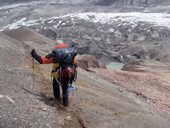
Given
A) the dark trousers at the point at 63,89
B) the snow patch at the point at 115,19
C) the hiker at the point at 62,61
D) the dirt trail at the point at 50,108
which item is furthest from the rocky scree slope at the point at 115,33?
the hiker at the point at 62,61

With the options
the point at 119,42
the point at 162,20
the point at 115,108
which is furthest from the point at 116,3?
the point at 115,108

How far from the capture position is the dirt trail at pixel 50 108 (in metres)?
9.14

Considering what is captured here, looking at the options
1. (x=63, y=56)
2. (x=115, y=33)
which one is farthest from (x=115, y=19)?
(x=63, y=56)

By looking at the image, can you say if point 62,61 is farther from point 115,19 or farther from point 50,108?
point 115,19

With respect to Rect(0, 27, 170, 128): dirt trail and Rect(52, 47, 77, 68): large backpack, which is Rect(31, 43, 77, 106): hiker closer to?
Rect(52, 47, 77, 68): large backpack

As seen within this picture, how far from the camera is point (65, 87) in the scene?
9.95m

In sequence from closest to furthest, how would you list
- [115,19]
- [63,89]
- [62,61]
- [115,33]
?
[62,61]
[63,89]
[115,33]
[115,19]

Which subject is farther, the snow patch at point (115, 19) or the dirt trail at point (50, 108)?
the snow patch at point (115, 19)

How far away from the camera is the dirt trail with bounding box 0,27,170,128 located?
30.0 ft

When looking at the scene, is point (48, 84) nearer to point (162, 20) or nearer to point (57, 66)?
point (57, 66)

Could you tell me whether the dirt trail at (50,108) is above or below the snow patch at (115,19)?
above

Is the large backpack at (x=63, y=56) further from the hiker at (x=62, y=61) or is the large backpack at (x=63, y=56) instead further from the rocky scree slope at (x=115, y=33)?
the rocky scree slope at (x=115, y=33)

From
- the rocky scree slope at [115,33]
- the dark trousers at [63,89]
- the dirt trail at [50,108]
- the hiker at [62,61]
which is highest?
the hiker at [62,61]

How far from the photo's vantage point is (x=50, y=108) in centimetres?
984
